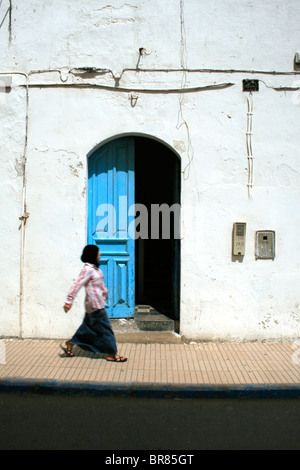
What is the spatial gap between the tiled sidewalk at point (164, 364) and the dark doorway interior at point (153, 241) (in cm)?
160

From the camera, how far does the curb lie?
4.48 meters

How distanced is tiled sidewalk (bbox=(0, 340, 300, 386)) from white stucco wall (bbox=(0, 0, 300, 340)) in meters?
0.33

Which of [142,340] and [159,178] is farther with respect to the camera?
[159,178]

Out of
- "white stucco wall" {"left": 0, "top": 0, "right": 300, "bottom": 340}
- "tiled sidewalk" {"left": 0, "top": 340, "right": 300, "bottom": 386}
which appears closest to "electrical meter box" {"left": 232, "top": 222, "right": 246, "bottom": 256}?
"white stucco wall" {"left": 0, "top": 0, "right": 300, "bottom": 340}

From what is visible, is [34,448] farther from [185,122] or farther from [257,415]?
[185,122]

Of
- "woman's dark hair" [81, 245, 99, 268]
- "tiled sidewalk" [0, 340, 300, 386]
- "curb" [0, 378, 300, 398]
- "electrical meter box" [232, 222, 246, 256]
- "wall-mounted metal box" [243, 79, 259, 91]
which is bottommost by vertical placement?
"curb" [0, 378, 300, 398]

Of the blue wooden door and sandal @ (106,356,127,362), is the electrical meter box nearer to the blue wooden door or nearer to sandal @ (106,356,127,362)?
the blue wooden door

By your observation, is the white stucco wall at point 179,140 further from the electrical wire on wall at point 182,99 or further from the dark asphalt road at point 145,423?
the dark asphalt road at point 145,423

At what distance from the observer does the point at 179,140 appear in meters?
6.17

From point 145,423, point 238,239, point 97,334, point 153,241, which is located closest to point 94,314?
point 97,334

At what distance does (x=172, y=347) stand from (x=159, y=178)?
432 centimetres

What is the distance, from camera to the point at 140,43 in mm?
6199

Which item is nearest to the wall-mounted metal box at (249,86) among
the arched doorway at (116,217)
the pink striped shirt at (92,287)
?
the arched doorway at (116,217)

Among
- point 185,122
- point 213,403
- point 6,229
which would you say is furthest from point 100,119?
point 213,403
